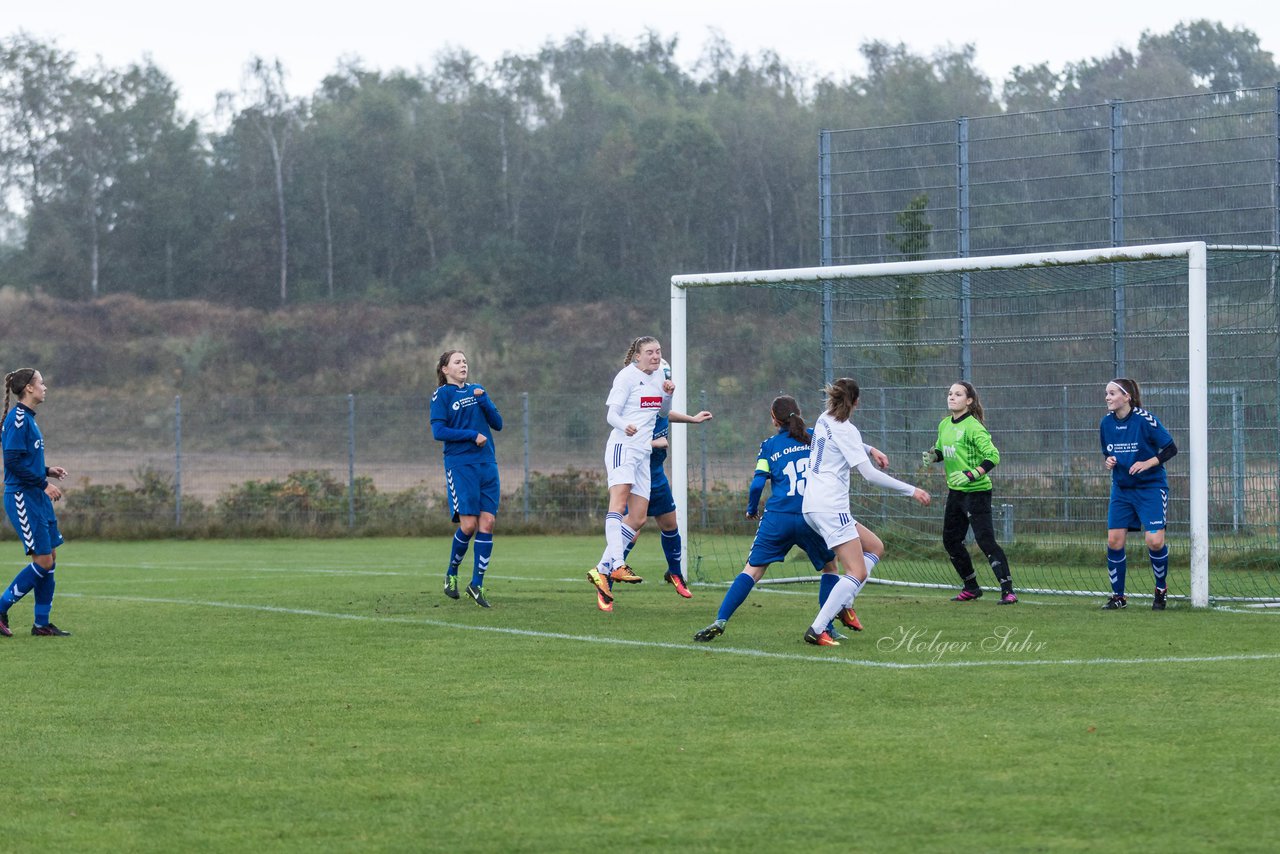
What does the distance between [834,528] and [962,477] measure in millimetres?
3774

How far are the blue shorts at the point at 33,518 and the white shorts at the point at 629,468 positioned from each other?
14.2ft

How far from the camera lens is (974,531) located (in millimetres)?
13312

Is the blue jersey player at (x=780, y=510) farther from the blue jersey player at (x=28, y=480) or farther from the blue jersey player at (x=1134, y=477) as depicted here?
the blue jersey player at (x=28, y=480)

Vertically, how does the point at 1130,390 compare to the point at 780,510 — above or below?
above

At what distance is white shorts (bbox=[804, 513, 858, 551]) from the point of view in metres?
9.84

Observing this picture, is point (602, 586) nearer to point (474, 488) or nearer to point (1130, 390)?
point (474, 488)

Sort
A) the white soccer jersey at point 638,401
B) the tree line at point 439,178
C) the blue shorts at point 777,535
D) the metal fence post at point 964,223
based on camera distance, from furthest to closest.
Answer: the tree line at point 439,178
the metal fence post at point 964,223
the white soccer jersey at point 638,401
the blue shorts at point 777,535

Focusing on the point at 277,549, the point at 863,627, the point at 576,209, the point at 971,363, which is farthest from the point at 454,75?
the point at 863,627

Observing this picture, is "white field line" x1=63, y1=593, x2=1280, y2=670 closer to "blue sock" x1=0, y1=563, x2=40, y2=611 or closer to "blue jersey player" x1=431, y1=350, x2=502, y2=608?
"blue jersey player" x1=431, y1=350, x2=502, y2=608

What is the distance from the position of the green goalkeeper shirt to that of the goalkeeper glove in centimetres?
2

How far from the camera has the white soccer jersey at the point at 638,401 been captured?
Result: 13109 mm

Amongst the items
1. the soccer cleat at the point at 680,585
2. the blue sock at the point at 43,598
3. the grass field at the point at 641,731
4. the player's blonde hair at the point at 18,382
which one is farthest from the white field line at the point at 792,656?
the player's blonde hair at the point at 18,382

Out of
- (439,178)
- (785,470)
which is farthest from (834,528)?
(439,178)
